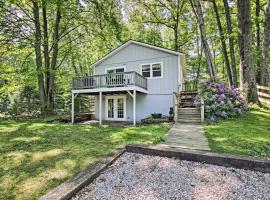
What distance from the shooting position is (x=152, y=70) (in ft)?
43.0

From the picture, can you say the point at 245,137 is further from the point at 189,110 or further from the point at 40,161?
the point at 40,161

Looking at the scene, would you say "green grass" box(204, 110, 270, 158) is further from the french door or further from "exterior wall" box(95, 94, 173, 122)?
the french door

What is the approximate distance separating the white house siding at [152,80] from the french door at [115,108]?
0.41 meters

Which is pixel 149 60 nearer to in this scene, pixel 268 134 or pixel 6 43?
pixel 268 134

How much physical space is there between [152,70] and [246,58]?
560 cm

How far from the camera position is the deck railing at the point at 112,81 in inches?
449

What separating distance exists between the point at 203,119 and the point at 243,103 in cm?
239

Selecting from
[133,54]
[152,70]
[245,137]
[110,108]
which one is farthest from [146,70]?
[245,137]

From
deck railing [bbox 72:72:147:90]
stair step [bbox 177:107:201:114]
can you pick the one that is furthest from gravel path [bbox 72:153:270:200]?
deck railing [bbox 72:72:147:90]

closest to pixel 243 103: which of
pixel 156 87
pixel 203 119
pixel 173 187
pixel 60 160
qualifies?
pixel 203 119

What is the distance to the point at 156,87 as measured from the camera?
12.9 metres

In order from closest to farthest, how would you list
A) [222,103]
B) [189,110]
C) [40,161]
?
1. [40,161]
2. [222,103]
3. [189,110]

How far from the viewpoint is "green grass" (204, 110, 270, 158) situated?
477cm

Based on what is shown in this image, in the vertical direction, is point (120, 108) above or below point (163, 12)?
below
